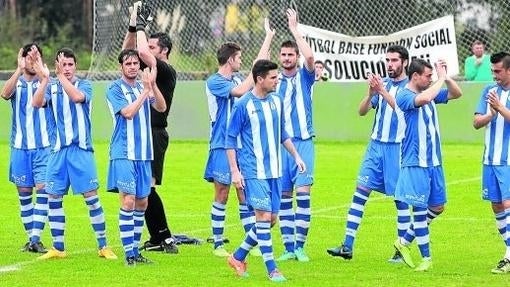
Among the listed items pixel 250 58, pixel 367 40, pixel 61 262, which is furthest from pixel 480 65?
pixel 61 262

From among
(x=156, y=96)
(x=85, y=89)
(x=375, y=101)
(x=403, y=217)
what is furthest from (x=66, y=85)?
(x=403, y=217)

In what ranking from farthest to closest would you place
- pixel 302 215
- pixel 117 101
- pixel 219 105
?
pixel 219 105 → pixel 302 215 → pixel 117 101

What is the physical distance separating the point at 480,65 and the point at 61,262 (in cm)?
1492

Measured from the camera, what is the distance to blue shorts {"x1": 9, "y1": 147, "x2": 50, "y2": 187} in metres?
14.8

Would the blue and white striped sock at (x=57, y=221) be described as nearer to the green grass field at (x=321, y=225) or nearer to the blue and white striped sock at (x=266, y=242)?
the green grass field at (x=321, y=225)

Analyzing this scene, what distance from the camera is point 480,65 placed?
26.8 m

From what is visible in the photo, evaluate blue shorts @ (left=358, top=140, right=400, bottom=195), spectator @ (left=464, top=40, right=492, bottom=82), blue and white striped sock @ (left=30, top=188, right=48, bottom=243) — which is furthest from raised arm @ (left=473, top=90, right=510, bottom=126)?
spectator @ (left=464, top=40, right=492, bottom=82)

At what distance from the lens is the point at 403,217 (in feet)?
45.0

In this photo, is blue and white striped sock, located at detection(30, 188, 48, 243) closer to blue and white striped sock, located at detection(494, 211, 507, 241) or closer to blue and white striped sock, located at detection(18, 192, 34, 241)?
blue and white striped sock, located at detection(18, 192, 34, 241)

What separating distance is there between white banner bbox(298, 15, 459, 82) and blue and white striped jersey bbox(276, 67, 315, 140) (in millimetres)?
12849

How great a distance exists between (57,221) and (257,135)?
8.63ft

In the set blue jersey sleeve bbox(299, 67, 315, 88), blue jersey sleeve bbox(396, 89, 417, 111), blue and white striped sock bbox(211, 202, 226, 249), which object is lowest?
blue and white striped sock bbox(211, 202, 226, 249)

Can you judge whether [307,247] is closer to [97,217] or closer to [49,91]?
[97,217]

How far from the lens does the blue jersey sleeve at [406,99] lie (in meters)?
12.8
